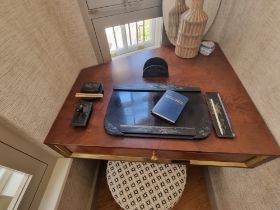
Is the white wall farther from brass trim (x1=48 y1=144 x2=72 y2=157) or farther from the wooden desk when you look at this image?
brass trim (x1=48 y1=144 x2=72 y2=157)

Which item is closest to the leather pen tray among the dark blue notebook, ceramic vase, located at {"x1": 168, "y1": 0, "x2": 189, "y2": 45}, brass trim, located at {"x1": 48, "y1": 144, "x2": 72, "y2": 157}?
the dark blue notebook

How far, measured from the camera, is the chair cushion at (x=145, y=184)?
0.80m

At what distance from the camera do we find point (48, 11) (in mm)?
633

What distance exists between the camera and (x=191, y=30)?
2.44 feet

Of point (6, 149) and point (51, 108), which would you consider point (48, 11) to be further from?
point (6, 149)

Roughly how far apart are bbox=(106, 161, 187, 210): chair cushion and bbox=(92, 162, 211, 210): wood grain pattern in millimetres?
355

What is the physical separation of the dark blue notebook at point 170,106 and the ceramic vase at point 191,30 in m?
0.32

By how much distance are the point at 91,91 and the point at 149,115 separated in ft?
1.01

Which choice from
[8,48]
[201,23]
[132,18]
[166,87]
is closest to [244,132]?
[166,87]

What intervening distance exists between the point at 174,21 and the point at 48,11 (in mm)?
593

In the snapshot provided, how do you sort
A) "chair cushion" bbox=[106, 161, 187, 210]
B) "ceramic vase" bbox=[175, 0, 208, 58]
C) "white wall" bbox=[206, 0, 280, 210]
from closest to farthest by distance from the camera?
"white wall" bbox=[206, 0, 280, 210]
"ceramic vase" bbox=[175, 0, 208, 58]
"chair cushion" bbox=[106, 161, 187, 210]

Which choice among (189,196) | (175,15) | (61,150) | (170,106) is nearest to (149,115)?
(170,106)

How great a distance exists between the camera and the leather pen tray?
595 mm

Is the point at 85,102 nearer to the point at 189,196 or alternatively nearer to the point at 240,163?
the point at 240,163
